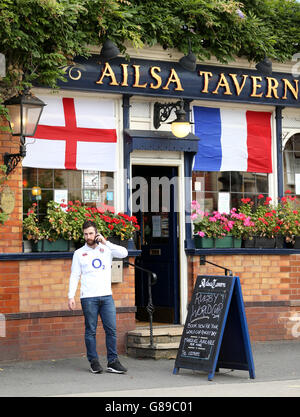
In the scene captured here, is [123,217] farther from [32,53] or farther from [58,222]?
[32,53]

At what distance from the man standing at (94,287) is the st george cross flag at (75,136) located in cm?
200

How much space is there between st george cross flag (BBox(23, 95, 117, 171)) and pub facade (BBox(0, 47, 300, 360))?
0.02m

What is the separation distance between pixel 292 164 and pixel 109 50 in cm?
411

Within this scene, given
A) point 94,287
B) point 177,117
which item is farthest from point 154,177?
point 94,287

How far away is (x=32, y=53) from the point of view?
10148mm

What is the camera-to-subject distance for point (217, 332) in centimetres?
958

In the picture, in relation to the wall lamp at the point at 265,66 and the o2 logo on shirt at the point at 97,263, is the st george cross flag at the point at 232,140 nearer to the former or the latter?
the wall lamp at the point at 265,66

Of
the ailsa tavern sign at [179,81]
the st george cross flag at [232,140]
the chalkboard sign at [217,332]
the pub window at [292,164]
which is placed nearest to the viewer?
the chalkboard sign at [217,332]

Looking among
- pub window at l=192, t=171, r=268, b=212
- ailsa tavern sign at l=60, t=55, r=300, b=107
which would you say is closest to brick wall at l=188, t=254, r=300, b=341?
pub window at l=192, t=171, r=268, b=212

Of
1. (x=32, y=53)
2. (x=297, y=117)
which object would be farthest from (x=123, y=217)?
(x=297, y=117)

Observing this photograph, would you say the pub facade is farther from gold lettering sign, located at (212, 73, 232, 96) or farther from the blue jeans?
the blue jeans

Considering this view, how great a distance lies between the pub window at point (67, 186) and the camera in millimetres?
11398

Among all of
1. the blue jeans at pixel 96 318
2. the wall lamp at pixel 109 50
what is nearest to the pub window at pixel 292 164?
the wall lamp at pixel 109 50

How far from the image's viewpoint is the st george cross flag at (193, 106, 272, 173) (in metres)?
12.7
